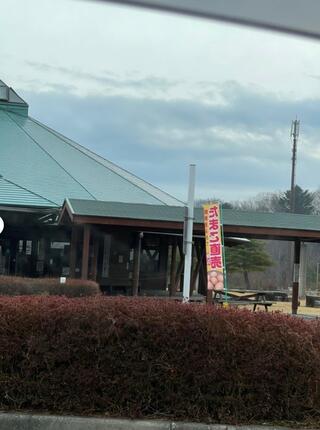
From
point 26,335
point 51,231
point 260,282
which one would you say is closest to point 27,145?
point 51,231

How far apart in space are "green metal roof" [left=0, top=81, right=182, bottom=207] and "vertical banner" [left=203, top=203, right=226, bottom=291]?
43.0ft

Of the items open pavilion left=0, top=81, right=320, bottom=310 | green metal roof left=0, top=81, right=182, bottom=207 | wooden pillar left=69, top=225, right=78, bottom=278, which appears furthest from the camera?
green metal roof left=0, top=81, right=182, bottom=207

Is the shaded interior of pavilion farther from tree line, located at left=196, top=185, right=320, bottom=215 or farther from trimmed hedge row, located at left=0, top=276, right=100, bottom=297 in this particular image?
tree line, located at left=196, top=185, right=320, bottom=215

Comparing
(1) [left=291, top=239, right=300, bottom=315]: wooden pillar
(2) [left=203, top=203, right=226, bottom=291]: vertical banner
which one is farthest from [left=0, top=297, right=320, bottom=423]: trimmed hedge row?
(1) [left=291, top=239, right=300, bottom=315]: wooden pillar

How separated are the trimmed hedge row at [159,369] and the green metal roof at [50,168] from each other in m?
21.9

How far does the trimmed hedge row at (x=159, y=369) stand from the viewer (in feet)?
19.2

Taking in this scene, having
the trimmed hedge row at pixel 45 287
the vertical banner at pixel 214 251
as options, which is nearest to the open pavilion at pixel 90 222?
the trimmed hedge row at pixel 45 287

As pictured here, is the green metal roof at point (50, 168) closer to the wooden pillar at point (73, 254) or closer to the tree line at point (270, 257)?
the wooden pillar at point (73, 254)

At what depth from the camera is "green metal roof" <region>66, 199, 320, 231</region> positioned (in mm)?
21703

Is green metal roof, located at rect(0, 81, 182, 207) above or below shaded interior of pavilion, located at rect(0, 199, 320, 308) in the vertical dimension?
above

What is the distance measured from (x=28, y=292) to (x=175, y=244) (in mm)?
14667

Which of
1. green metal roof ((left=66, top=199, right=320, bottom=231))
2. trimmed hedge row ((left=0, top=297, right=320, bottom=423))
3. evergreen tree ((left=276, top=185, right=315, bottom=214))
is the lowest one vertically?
trimmed hedge row ((left=0, top=297, right=320, bottom=423))

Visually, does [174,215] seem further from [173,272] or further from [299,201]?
[299,201]

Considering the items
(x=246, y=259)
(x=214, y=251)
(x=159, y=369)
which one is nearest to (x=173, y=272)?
(x=214, y=251)
